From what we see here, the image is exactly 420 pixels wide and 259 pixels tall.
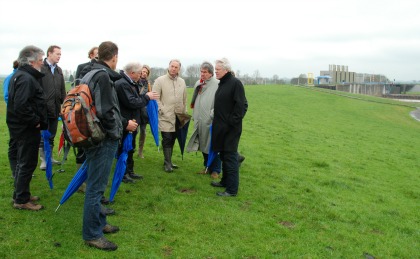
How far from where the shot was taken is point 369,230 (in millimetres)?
6836

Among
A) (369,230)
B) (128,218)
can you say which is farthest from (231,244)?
(369,230)

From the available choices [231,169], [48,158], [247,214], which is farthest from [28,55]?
[247,214]

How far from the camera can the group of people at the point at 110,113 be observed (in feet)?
16.5

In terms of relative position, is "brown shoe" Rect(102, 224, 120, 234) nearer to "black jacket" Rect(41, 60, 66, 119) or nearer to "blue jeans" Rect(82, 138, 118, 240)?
"blue jeans" Rect(82, 138, 118, 240)

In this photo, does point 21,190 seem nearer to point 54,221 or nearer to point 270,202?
→ point 54,221

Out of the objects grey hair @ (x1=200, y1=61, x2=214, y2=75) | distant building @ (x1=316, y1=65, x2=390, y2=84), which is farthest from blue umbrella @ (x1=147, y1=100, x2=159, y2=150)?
distant building @ (x1=316, y1=65, x2=390, y2=84)

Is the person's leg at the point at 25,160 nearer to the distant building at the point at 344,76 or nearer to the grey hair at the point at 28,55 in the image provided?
the grey hair at the point at 28,55

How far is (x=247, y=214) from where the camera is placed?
6.89 meters

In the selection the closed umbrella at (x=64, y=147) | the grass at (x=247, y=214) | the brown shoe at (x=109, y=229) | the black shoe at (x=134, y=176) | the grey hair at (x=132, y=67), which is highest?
the grey hair at (x=132, y=67)

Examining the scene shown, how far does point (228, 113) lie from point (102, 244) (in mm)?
3697

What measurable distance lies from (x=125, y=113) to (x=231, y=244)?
3111 millimetres

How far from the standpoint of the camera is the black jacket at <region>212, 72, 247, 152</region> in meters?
7.56

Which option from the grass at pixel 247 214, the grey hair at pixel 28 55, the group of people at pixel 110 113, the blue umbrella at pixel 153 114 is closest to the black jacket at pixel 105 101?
the group of people at pixel 110 113

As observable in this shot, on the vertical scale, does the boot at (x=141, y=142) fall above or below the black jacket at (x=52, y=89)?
below
